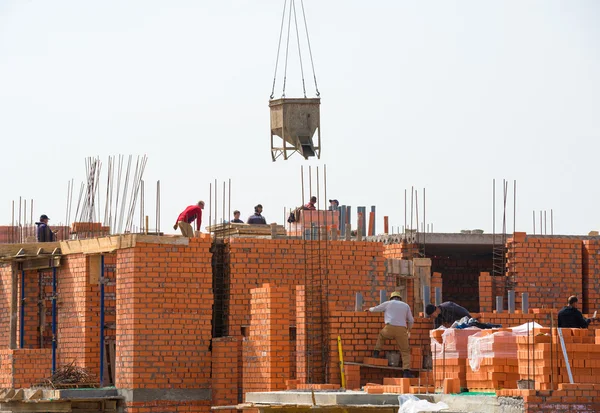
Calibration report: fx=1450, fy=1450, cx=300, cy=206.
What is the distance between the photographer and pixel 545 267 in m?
22.7

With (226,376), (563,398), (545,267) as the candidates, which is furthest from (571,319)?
(226,376)

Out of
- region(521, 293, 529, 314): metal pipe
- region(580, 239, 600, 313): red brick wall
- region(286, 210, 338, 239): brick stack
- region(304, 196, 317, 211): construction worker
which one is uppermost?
region(304, 196, 317, 211): construction worker

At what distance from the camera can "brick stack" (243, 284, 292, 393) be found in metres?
19.3

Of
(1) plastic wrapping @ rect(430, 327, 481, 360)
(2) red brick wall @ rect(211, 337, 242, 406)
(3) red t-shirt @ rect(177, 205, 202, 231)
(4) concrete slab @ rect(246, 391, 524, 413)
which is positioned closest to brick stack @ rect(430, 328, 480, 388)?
(1) plastic wrapping @ rect(430, 327, 481, 360)

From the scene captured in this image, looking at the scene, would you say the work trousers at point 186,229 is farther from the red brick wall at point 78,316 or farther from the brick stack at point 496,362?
the brick stack at point 496,362

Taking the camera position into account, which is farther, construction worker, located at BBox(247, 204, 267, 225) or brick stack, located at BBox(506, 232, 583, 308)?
construction worker, located at BBox(247, 204, 267, 225)

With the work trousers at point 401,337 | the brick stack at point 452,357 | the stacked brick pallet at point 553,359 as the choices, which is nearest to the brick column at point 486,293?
the work trousers at point 401,337

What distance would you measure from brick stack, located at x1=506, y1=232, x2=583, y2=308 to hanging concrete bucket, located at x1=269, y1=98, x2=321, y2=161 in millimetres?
3570

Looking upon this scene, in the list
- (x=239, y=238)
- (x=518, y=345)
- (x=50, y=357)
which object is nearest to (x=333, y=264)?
(x=239, y=238)

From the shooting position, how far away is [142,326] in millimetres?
20109

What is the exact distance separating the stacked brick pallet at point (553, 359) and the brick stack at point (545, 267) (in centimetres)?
688

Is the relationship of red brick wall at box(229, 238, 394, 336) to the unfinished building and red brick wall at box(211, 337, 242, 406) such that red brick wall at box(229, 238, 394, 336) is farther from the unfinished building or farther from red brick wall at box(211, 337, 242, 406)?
red brick wall at box(211, 337, 242, 406)

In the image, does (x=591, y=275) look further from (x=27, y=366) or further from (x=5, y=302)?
(x=5, y=302)

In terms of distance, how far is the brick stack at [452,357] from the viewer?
1689 centimetres
